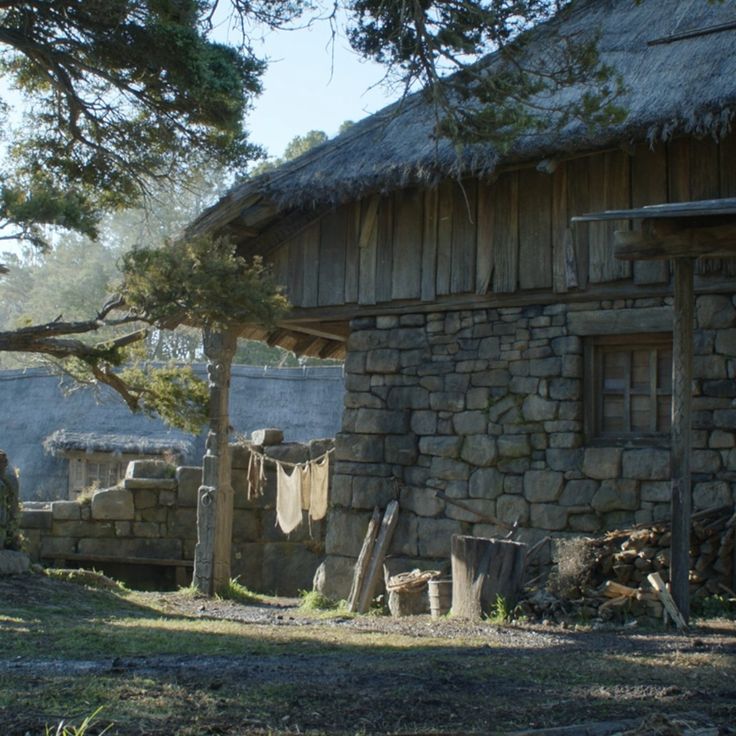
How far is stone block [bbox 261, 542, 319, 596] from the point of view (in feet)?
50.6

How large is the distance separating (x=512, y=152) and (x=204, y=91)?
322 cm

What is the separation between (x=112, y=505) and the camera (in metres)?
15.2

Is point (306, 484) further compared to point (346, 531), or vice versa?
point (306, 484)

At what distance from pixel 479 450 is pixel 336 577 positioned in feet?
7.24

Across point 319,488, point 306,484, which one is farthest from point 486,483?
point 306,484

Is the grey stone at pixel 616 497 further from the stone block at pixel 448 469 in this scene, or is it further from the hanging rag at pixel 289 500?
the hanging rag at pixel 289 500

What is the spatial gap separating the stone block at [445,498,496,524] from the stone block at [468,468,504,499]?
6 cm

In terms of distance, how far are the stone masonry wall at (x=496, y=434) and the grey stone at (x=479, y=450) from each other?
12mm

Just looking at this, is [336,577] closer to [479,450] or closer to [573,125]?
[479,450]

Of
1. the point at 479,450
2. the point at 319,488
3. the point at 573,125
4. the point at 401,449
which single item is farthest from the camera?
the point at 319,488

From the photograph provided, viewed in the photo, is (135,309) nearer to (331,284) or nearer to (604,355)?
(331,284)

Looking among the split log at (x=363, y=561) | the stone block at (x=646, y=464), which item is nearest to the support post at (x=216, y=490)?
the split log at (x=363, y=561)

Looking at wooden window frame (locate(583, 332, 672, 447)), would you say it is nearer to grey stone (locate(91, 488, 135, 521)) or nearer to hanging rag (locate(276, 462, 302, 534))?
hanging rag (locate(276, 462, 302, 534))

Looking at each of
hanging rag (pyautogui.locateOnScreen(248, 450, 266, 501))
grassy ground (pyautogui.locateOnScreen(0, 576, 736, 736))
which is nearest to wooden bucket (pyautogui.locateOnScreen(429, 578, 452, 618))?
grassy ground (pyautogui.locateOnScreen(0, 576, 736, 736))
